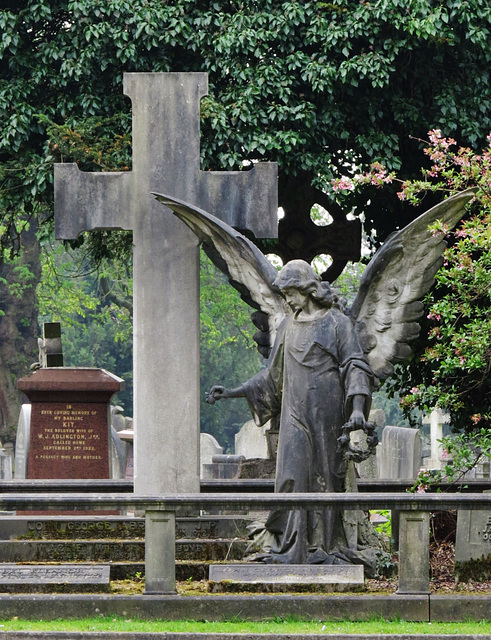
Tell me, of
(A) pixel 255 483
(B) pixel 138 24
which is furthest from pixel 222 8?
(A) pixel 255 483

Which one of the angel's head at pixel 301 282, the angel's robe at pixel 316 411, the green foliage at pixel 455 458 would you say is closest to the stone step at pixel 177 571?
the angel's robe at pixel 316 411

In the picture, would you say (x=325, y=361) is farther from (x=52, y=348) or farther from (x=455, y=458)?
(x=52, y=348)

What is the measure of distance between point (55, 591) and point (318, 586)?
64.8 inches

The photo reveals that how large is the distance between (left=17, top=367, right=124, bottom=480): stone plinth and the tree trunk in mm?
12425

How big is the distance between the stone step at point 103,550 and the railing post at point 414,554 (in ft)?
5.25

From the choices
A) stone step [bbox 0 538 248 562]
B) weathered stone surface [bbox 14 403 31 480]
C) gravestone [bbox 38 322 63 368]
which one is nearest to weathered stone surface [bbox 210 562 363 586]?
stone step [bbox 0 538 248 562]

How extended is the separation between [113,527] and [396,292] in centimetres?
285

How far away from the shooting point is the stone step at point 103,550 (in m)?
9.13

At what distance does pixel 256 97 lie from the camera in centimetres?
1338

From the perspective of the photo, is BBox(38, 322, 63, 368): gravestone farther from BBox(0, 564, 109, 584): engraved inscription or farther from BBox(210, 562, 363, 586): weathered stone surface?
BBox(210, 562, 363, 586): weathered stone surface

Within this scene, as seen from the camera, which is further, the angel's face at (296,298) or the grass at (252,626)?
the angel's face at (296,298)

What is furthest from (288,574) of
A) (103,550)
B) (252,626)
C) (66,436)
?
(66,436)

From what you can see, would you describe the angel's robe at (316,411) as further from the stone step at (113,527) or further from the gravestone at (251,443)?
the gravestone at (251,443)

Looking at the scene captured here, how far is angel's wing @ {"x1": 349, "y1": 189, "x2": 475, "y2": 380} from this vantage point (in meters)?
9.10
